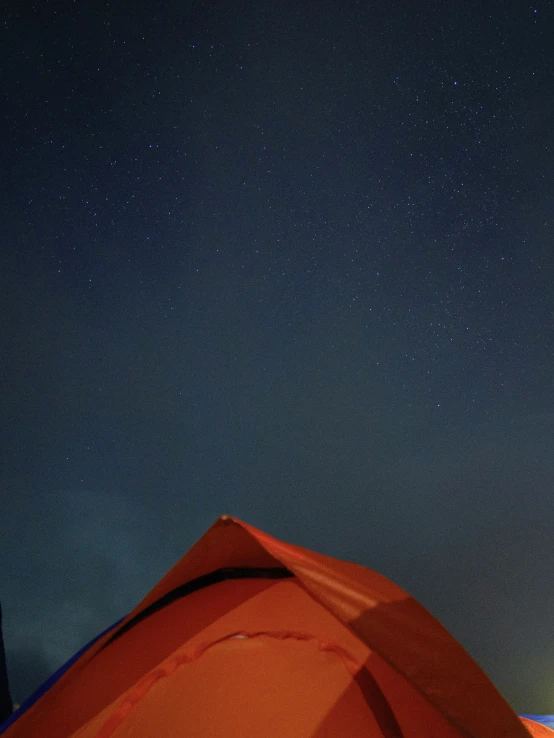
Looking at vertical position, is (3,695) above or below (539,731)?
above

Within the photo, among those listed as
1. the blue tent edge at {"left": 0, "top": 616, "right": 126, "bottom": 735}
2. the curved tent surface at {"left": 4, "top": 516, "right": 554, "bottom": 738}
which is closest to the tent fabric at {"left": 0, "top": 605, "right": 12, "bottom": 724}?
the blue tent edge at {"left": 0, "top": 616, "right": 126, "bottom": 735}

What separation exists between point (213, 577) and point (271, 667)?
1.87 ft

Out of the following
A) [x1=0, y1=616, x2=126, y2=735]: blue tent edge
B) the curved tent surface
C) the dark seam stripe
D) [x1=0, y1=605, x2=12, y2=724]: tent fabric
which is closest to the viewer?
the curved tent surface

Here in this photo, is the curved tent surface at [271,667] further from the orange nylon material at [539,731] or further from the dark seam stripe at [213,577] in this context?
the orange nylon material at [539,731]

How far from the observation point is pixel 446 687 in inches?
64.1

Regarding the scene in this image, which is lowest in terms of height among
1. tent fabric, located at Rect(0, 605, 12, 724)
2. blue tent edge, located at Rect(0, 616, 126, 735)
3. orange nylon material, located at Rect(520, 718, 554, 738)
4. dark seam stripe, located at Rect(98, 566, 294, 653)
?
orange nylon material, located at Rect(520, 718, 554, 738)

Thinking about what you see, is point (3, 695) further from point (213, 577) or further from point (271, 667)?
point (271, 667)

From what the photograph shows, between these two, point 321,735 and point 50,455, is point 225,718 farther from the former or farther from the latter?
point 50,455

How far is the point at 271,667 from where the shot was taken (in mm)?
2188

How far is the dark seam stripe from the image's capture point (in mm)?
2346

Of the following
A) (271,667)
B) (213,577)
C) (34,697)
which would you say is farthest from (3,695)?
(271,667)

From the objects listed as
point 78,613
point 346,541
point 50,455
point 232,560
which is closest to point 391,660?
point 232,560

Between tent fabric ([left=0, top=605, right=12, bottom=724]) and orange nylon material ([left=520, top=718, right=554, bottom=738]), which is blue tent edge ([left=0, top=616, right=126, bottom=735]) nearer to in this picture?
tent fabric ([left=0, top=605, right=12, bottom=724])

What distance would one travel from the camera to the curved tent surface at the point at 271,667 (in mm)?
1693
